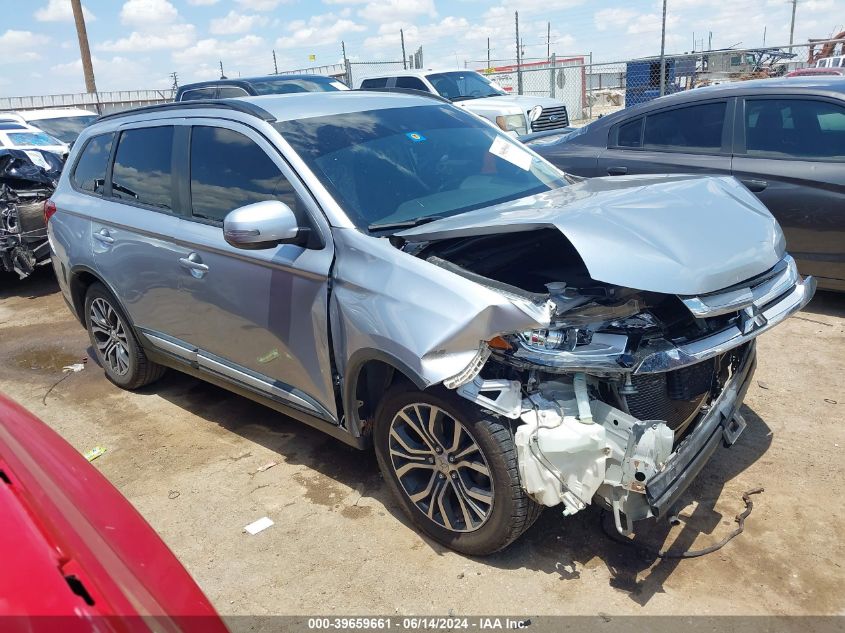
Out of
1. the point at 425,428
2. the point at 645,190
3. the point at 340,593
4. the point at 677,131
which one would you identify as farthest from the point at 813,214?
the point at 340,593

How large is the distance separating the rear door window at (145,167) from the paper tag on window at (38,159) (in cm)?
479

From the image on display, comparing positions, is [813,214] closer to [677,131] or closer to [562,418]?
[677,131]

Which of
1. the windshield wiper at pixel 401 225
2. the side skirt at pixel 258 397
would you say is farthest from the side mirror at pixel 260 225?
the side skirt at pixel 258 397

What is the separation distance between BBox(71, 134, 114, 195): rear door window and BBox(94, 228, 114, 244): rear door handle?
0.30m

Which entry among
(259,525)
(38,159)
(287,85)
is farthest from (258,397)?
(287,85)

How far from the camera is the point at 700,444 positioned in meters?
2.89

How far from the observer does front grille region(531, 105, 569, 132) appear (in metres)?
12.9

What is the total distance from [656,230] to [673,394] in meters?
0.66

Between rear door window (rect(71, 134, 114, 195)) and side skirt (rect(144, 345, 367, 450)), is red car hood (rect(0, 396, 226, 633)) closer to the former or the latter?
side skirt (rect(144, 345, 367, 450))

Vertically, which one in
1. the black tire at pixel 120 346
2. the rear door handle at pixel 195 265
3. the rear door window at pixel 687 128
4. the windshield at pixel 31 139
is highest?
the rear door window at pixel 687 128

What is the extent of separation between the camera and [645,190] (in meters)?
3.30

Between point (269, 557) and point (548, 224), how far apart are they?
6.28ft

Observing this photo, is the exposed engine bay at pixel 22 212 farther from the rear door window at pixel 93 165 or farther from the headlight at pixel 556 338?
the headlight at pixel 556 338

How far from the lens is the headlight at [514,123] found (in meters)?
12.3
